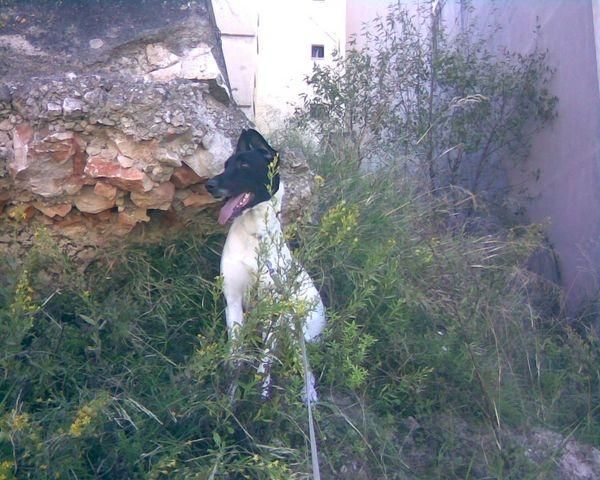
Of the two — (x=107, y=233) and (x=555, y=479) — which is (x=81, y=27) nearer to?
(x=107, y=233)

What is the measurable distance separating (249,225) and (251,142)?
0.47 m

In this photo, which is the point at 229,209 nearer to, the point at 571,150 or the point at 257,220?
the point at 257,220

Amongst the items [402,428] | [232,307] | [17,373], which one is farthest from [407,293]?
[17,373]

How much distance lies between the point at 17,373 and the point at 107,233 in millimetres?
1292

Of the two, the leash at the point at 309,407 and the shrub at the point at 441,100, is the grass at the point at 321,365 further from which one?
the shrub at the point at 441,100

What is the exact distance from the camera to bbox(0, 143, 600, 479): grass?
428cm

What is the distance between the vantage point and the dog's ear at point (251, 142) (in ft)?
17.0

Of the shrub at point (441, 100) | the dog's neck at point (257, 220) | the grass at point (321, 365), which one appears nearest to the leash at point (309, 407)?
the grass at point (321, 365)

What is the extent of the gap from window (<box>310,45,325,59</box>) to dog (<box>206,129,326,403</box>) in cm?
832

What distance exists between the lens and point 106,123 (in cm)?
519

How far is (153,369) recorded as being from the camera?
4797 mm

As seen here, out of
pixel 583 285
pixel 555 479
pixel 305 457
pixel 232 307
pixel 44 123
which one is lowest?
pixel 583 285

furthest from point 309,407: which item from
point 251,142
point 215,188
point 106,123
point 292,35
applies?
point 292,35

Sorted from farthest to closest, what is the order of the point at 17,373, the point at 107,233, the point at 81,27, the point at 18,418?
the point at 81,27, the point at 107,233, the point at 17,373, the point at 18,418
